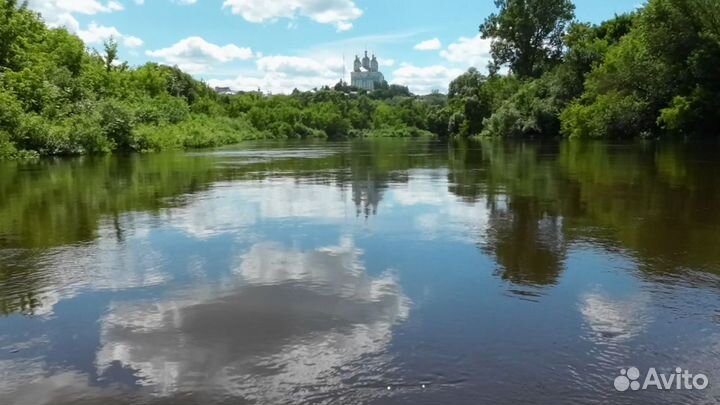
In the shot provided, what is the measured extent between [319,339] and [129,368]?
1419 millimetres

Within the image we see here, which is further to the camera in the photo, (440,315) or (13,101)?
(13,101)

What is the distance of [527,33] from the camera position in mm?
70000

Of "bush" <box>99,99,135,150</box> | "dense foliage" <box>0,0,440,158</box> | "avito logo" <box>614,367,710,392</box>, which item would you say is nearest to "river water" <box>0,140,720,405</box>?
"avito logo" <box>614,367,710,392</box>

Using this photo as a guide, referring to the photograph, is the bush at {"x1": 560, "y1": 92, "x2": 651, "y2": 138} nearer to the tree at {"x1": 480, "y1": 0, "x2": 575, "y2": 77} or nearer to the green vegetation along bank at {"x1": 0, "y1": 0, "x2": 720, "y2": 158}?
the green vegetation along bank at {"x1": 0, "y1": 0, "x2": 720, "y2": 158}

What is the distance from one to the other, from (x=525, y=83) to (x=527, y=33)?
556 centimetres

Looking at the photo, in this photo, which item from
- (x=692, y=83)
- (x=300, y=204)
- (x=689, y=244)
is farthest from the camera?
(x=692, y=83)

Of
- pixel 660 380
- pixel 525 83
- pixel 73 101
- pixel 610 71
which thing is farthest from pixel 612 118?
pixel 660 380

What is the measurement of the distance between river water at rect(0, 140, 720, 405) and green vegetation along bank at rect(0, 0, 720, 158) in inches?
1026

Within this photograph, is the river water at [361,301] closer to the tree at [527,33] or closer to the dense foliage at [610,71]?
the dense foliage at [610,71]

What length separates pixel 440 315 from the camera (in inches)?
211

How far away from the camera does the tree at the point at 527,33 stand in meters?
69.2

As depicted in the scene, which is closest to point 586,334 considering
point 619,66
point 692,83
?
point 692,83

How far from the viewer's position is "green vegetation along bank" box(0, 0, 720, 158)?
120ft

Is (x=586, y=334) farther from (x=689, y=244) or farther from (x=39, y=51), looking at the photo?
(x=39, y=51)
